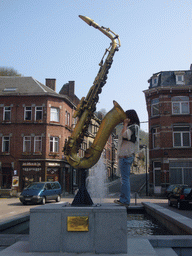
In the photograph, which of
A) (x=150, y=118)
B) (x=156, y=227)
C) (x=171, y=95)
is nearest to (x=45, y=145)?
(x=150, y=118)

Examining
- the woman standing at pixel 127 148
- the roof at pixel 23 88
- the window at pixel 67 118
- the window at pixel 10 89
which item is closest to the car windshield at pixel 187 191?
the woman standing at pixel 127 148

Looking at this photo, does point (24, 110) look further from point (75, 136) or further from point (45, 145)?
point (75, 136)

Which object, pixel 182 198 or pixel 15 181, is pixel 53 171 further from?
pixel 182 198

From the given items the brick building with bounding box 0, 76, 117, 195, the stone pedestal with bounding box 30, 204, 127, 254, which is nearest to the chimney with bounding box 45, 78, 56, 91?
the brick building with bounding box 0, 76, 117, 195

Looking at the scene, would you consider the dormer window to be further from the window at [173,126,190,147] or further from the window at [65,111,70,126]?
the window at [65,111,70,126]

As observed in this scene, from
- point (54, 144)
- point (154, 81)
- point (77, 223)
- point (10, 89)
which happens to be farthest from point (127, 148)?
point (10, 89)

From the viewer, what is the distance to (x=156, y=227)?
939 centimetres

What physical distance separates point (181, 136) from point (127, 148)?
30267 mm

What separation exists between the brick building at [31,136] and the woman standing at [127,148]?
1204 inches

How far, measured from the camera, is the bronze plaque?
5.21m

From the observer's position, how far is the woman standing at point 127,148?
6016 mm

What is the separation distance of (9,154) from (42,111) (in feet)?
22.0

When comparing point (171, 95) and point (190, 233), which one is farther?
point (171, 95)

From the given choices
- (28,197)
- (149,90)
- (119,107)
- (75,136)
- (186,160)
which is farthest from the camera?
(149,90)
